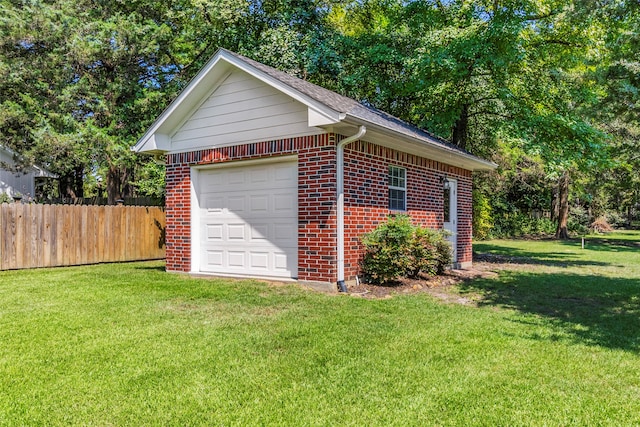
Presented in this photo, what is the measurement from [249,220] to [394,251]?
2.95 m

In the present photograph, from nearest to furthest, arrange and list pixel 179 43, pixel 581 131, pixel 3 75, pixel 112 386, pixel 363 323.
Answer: pixel 112 386 → pixel 363 323 → pixel 581 131 → pixel 3 75 → pixel 179 43

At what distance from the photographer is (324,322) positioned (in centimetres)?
525

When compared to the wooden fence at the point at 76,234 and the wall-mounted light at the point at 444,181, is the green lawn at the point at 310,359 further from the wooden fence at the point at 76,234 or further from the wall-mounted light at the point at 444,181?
the wall-mounted light at the point at 444,181

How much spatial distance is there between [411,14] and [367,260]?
1050 cm

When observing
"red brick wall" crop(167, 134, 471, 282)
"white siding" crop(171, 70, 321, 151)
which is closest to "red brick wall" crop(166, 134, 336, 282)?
"red brick wall" crop(167, 134, 471, 282)

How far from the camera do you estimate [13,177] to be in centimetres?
1902

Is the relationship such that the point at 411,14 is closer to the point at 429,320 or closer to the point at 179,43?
the point at 179,43

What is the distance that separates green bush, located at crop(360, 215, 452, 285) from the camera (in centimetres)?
770

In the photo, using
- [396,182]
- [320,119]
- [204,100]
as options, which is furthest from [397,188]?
[204,100]

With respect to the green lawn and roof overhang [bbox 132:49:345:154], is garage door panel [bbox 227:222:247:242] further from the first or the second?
roof overhang [bbox 132:49:345:154]

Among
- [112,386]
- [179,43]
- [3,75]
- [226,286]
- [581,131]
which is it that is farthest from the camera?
[179,43]

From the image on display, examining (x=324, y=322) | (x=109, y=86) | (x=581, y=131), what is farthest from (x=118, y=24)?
(x=581, y=131)

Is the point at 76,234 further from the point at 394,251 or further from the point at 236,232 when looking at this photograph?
the point at 394,251

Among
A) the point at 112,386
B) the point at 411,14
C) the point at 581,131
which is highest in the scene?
the point at 411,14
